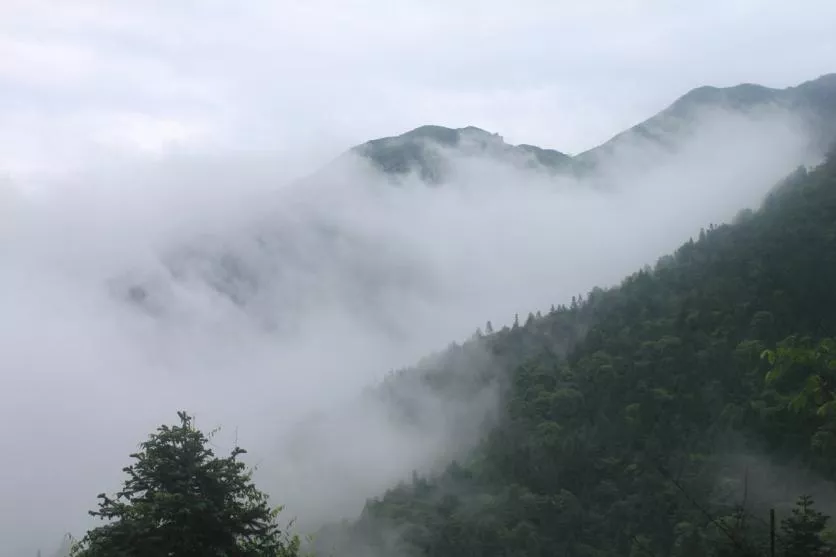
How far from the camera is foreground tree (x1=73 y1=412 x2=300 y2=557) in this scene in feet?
39.6

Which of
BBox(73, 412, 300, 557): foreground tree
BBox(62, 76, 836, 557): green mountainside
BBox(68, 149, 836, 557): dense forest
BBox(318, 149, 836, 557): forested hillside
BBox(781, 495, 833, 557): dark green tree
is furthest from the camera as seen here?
BBox(318, 149, 836, 557): forested hillside

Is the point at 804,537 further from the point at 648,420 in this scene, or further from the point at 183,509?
the point at 648,420

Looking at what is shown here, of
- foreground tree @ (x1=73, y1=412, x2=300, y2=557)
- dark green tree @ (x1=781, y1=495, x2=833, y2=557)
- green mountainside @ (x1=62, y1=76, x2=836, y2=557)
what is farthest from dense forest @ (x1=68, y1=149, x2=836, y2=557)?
foreground tree @ (x1=73, y1=412, x2=300, y2=557)

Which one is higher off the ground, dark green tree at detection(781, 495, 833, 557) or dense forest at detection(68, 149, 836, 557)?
dark green tree at detection(781, 495, 833, 557)

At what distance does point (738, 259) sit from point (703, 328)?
42.4 feet

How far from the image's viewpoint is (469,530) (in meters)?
89.4

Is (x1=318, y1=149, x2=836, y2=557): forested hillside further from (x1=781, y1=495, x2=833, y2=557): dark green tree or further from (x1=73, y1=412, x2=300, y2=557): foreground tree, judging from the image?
(x1=73, y1=412, x2=300, y2=557): foreground tree

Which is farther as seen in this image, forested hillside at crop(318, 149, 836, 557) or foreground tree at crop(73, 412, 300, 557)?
forested hillside at crop(318, 149, 836, 557)

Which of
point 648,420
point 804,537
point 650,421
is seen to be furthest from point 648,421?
point 804,537

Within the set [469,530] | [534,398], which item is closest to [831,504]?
[469,530]

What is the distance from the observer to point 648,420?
100000mm

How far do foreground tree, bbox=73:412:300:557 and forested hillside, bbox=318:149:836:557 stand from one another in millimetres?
60956

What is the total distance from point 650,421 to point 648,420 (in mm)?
285

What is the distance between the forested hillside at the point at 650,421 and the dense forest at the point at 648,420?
222 mm
